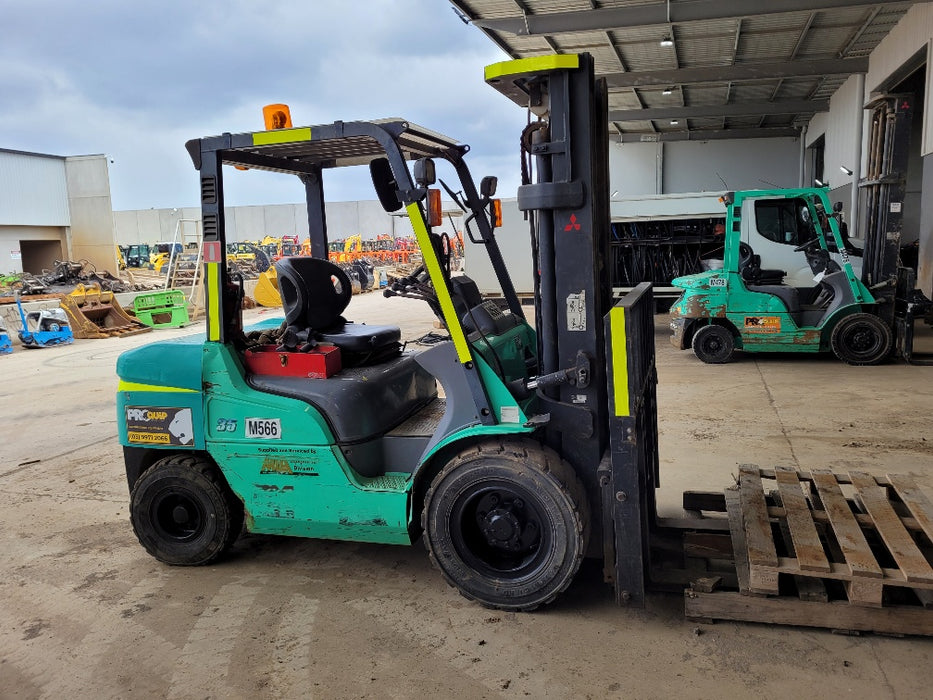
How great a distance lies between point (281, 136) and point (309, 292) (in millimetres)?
879

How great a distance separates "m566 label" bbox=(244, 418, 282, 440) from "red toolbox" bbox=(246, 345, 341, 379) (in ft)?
0.99

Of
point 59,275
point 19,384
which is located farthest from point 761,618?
point 59,275

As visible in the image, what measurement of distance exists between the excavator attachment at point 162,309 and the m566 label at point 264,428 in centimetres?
1518

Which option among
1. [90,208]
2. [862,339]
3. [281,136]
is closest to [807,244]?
[862,339]

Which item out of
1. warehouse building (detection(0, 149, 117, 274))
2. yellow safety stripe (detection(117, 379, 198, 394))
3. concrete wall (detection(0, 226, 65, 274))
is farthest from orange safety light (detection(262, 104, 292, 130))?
concrete wall (detection(0, 226, 65, 274))

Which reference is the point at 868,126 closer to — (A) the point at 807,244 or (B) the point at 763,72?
(B) the point at 763,72

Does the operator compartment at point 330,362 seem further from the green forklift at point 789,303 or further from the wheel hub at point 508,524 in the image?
the green forklift at point 789,303

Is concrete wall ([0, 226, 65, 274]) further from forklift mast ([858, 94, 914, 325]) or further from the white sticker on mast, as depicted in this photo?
the white sticker on mast

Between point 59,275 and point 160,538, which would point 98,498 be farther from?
point 59,275

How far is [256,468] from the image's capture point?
12.9ft

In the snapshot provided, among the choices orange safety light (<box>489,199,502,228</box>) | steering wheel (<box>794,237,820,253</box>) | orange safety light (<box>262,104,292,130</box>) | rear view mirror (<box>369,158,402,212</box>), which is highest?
orange safety light (<box>262,104,292,130</box>)

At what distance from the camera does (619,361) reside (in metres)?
3.24

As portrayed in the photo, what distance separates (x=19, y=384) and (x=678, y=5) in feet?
38.0

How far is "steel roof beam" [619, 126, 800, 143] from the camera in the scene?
24.2 m
